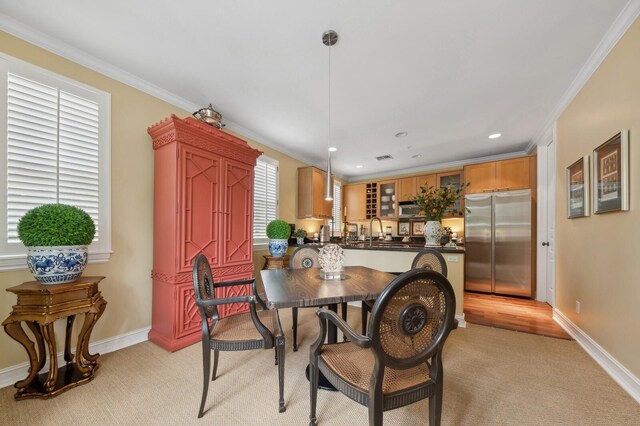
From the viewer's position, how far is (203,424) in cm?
143

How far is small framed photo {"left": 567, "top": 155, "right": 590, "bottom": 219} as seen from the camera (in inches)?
92.4

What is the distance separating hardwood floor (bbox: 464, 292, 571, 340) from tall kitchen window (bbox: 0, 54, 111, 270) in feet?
14.6

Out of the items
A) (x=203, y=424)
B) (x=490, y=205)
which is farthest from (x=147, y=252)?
(x=490, y=205)

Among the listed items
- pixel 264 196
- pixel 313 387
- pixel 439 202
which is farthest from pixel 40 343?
pixel 439 202

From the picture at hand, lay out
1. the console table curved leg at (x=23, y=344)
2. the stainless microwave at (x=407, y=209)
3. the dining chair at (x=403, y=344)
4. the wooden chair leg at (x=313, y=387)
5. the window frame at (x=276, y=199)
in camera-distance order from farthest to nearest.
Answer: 1. the stainless microwave at (x=407, y=209)
2. the window frame at (x=276, y=199)
3. the console table curved leg at (x=23, y=344)
4. the wooden chair leg at (x=313, y=387)
5. the dining chair at (x=403, y=344)

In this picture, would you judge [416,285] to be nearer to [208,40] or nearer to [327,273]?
[327,273]

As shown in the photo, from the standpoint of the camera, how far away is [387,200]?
6074 mm

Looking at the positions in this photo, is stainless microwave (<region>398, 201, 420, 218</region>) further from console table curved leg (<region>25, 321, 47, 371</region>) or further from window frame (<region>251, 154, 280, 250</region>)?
console table curved leg (<region>25, 321, 47, 371</region>)

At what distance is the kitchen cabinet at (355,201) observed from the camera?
6.37m

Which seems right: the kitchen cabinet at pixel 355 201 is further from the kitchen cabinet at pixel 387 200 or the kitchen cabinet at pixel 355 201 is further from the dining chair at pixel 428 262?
the dining chair at pixel 428 262

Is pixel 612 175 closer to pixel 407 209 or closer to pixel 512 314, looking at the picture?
pixel 512 314

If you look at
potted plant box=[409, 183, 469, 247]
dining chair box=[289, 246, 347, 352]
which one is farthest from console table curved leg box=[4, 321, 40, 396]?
potted plant box=[409, 183, 469, 247]

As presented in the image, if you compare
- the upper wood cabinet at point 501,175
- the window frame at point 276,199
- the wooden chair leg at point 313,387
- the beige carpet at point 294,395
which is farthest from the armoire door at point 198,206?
the upper wood cabinet at point 501,175

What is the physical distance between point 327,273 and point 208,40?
2153 mm
